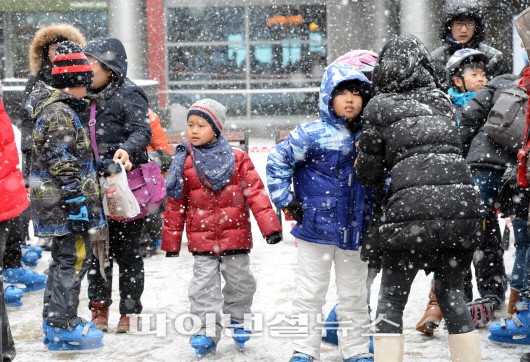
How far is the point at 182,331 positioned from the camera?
6430mm

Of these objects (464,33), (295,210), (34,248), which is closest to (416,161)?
(295,210)

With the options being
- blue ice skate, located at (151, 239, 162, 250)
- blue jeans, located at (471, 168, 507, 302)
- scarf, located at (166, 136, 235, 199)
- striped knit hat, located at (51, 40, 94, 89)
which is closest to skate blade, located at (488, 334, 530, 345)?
blue jeans, located at (471, 168, 507, 302)

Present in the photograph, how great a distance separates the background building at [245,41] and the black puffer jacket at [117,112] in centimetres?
1545

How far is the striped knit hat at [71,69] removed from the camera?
6020 mm

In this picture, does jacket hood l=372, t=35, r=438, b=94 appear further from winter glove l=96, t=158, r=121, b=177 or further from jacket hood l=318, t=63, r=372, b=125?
winter glove l=96, t=158, r=121, b=177

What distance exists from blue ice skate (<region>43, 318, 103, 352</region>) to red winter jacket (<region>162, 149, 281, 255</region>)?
2.38 ft

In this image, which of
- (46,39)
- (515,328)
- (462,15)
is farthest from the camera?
(46,39)

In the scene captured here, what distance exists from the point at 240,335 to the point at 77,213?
1.31 m

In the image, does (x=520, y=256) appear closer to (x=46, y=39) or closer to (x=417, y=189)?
(x=417, y=189)

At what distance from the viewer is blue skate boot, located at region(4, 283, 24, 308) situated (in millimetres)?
7262

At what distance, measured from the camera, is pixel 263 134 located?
71.5ft

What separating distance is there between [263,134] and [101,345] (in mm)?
15833

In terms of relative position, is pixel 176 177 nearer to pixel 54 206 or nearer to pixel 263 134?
pixel 54 206

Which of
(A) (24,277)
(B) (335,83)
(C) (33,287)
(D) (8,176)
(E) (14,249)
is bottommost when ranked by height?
(C) (33,287)
